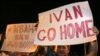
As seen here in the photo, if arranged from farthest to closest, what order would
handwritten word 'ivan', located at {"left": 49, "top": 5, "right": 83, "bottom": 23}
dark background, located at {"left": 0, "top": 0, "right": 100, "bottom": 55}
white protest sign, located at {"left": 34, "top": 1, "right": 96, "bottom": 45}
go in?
1. dark background, located at {"left": 0, "top": 0, "right": 100, "bottom": 55}
2. handwritten word 'ivan', located at {"left": 49, "top": 5, "right": 83, "bottom": 23}
3. white protest sign, located at {"left": 34, "top": 1, "right": 96, "bottom": 45}

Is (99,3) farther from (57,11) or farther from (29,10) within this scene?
(57,11)

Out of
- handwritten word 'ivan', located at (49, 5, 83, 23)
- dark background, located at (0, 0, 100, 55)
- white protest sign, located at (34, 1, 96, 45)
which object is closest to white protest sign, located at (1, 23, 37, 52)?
dark background, located at (0, 0, 100, 55)

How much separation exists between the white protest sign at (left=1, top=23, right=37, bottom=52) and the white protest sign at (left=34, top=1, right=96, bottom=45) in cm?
112

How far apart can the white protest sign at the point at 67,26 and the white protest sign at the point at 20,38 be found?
1116 millimetres

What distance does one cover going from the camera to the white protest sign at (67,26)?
14.7 feet

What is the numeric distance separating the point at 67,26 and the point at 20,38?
64.6 inches

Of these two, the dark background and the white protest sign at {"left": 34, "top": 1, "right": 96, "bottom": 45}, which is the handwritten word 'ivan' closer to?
the white protest sign at {"left": 34, "top": 1, "right": 96, "bottom": 45}

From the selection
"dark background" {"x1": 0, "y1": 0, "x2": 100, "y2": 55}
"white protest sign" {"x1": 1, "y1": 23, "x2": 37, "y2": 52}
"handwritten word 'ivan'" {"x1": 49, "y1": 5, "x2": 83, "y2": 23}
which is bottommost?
"white protest sign" {"x1": 1, "y1": 23, "x2": 37, "y2": 52}

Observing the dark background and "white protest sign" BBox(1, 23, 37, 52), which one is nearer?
"white protest sign" BBox(1, 23, 37, 52)

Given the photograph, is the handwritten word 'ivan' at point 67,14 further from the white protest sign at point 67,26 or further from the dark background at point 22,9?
the dark background at point 22,9

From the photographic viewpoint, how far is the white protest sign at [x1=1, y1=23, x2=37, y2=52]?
598 cm

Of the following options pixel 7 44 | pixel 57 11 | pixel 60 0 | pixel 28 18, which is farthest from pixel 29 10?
pixel 57 11

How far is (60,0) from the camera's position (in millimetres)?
6852

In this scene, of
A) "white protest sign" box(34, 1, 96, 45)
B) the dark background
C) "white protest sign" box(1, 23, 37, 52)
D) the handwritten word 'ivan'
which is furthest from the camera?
the dark background
